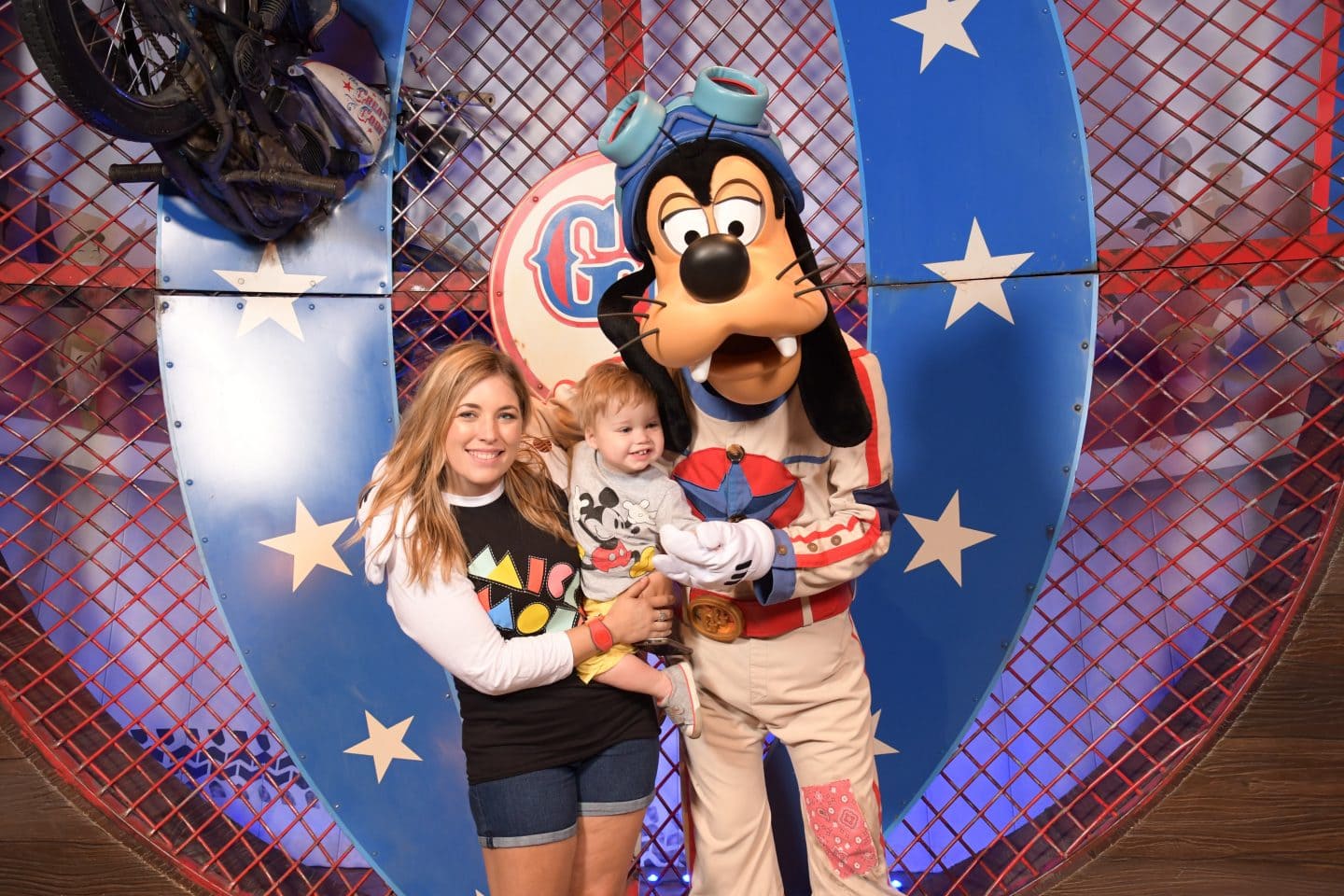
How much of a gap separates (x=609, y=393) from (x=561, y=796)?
0.63 meters

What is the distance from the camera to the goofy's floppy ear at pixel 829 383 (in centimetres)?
139

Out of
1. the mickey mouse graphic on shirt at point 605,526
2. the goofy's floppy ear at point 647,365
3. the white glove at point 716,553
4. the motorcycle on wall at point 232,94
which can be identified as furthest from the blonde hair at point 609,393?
the motorcycle on wall at point 232,94

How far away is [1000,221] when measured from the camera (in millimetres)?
2061

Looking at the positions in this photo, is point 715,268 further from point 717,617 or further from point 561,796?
point 561,796

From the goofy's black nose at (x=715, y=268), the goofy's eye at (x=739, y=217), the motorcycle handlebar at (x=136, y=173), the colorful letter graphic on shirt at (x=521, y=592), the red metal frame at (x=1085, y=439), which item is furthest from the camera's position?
the red metal frame at (x=1085, y=439)

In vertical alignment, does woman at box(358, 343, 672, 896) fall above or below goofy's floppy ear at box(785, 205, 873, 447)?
below

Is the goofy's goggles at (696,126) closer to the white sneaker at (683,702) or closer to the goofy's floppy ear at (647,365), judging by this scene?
the goofy's floppy ear at (647,365)

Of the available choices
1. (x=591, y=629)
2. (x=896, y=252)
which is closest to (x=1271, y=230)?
(x=896, y=252)

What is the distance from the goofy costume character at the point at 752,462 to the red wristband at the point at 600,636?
6.8 inches

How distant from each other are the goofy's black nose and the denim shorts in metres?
0.75

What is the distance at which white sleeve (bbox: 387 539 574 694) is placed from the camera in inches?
54.5

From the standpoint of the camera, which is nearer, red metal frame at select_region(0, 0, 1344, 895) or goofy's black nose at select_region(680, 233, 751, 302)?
goofy's black nose at select_region(680, 233, 751, 302)

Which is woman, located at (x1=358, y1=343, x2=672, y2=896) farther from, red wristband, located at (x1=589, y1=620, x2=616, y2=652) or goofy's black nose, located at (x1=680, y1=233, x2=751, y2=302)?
goofy's black nose, located at (x1=680, y1=233, x2=751, y2=302)

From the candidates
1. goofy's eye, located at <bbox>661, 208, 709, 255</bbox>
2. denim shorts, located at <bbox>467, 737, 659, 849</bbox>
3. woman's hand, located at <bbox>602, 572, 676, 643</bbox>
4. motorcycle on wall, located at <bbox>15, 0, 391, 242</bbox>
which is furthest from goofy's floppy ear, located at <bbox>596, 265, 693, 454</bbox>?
motorcycle on wall, located at <bbox>15, 0, 391, 242</bbox>
